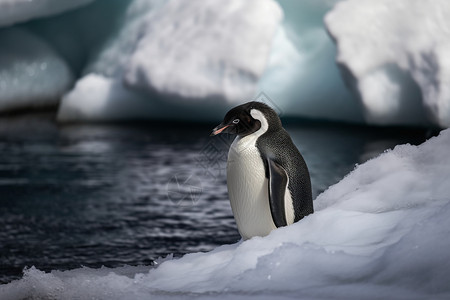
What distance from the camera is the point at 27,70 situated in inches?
448

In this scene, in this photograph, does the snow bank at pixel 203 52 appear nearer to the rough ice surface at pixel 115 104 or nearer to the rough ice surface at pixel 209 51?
the rough ice surface at pixel 209 51

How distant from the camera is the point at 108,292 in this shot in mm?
2508

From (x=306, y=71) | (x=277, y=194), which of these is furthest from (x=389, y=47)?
(x=277, y=194)

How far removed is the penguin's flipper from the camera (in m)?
2.98

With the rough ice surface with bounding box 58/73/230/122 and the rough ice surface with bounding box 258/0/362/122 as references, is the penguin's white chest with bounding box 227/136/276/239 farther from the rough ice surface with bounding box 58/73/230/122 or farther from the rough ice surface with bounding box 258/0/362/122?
the rough ice surface with bounding box 58/73/230/122

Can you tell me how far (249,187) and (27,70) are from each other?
29.2 ft

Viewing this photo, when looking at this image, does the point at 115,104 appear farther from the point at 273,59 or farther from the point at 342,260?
the point at 342,260

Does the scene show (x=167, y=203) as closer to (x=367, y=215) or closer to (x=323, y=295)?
(x=367, y=215)

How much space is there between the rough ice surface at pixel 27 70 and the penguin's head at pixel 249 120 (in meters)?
8.67

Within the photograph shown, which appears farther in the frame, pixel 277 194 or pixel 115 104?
pixel 115 104

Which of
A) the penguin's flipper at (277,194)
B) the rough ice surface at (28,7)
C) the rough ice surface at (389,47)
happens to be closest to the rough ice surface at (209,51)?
the rough ice surface at (389,47)

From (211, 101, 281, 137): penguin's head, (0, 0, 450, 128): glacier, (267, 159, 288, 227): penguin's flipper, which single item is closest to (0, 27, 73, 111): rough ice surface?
(0, 0, 450, 128): glacier

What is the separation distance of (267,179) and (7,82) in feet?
28.9

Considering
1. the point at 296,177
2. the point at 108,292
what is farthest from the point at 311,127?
the point at 108,292
